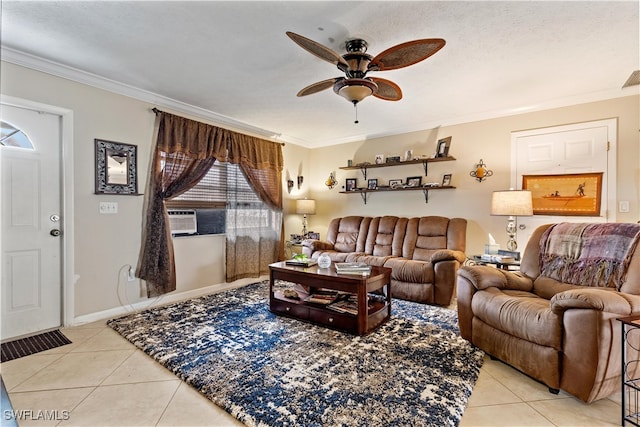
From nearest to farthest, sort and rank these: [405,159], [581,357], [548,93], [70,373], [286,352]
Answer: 1. [581,357]
2. [70,373]
3. [286,352]
4. [548,93]
5. [405,159]

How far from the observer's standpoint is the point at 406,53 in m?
1.89

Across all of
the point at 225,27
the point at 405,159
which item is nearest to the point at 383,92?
the point at 225,27

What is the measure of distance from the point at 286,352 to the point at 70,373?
145 cm

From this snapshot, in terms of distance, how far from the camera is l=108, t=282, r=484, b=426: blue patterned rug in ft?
5.18

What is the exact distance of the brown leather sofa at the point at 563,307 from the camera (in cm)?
159

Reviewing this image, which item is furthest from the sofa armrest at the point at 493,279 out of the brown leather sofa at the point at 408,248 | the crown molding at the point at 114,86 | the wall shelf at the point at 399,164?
the crown molding at the point at 114,86

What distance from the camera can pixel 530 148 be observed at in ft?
11.7

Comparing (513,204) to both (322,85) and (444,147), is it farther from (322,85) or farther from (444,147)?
(322,85)

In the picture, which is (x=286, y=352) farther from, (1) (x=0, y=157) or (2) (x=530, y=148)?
(2) (x=530, y=148)

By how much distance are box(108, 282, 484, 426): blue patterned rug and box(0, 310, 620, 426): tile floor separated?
0.25ft

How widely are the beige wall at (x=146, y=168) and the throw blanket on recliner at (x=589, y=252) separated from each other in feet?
4.64

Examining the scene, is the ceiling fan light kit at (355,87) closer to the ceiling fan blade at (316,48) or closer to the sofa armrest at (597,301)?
the ceiling fan blade at (316,48)

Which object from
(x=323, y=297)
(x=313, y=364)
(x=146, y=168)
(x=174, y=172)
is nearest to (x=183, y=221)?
(x=174, y=172)

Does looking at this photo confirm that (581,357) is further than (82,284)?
No
